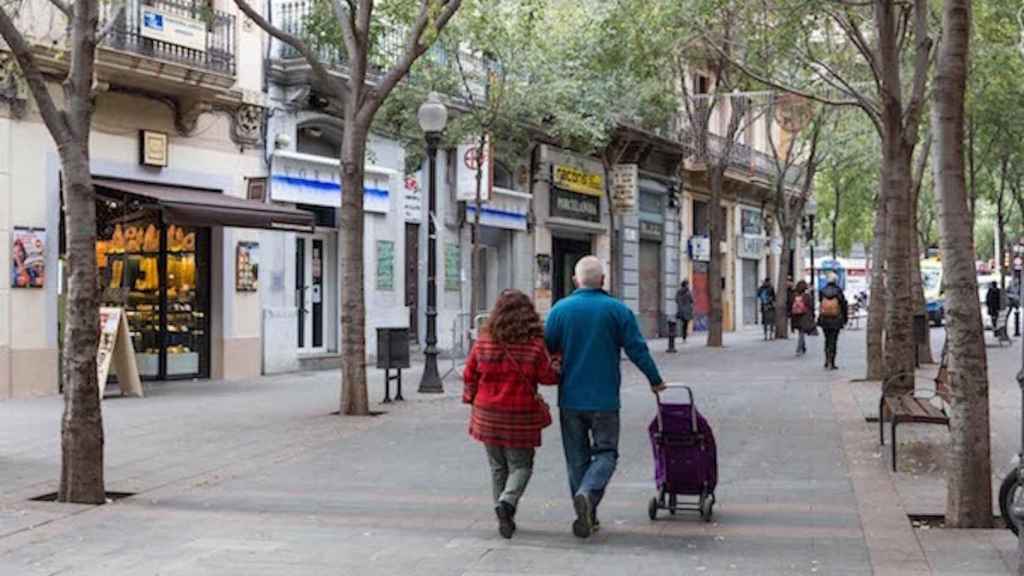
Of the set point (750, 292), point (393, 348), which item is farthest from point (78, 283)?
point (750, 292)

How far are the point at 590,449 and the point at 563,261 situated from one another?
79.2 feet

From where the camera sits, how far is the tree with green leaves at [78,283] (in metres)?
8.11

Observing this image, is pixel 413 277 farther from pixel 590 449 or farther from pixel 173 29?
pixel 590 449

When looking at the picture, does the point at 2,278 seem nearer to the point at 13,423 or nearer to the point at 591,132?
the point at 13,423

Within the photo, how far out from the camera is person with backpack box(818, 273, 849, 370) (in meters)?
20.6

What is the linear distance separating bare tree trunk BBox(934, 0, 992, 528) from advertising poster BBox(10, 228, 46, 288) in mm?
12840

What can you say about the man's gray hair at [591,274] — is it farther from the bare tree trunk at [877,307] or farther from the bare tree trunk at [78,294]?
the bare tree trunk at [877,307]

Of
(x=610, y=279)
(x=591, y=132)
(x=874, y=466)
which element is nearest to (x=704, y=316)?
(x=610, y=279)

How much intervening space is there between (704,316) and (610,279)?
708cm

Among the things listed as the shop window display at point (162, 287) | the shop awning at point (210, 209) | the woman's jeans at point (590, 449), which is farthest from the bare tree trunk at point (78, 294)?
the shop window display at point (162, 287)

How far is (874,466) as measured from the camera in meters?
9.69

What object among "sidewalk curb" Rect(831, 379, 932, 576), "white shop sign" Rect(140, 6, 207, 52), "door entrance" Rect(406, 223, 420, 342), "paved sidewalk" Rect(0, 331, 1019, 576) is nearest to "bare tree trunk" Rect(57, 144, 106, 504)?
"paved sidewalk" Rect(0, 331, 1019, 576)

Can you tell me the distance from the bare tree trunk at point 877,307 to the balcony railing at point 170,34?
10.6 m

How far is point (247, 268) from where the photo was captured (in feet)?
63.8
